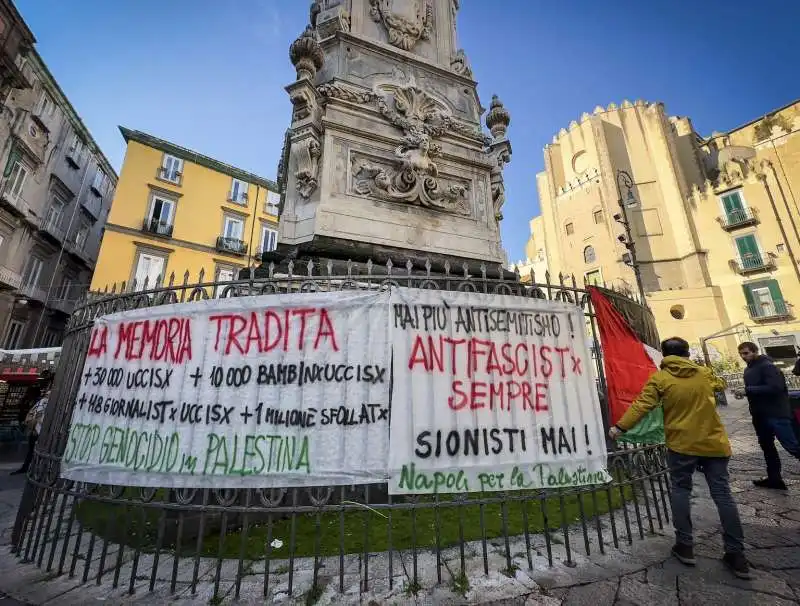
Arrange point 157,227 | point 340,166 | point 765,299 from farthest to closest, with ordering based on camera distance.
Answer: point 765,299, point 157,227, point 340,166

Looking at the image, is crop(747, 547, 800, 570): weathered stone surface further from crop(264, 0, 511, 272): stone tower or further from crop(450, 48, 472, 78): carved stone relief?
crop(450, 48, 472, 78): carved stone relief

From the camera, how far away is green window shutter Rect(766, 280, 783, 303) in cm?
2711

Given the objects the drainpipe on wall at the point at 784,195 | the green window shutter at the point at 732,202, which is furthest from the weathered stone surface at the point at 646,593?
the green window shutter at the point at 732,202

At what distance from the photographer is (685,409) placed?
3.04 meters

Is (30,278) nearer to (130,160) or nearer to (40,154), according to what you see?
(40,154)

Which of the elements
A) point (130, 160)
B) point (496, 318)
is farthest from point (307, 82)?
point (130, 160)

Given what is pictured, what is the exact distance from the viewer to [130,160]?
21516 millimetres

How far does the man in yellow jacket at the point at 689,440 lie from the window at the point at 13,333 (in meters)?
25.2

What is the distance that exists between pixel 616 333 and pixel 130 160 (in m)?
27.0

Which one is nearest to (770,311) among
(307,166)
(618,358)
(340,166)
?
(618,358)

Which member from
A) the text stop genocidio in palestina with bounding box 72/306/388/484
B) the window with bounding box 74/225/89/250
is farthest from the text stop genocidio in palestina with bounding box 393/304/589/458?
the window with bounding box 74/225/89/250

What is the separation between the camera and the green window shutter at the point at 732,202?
3030 cm

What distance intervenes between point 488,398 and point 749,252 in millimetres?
38251

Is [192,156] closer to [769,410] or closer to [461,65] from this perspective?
[461,65]
